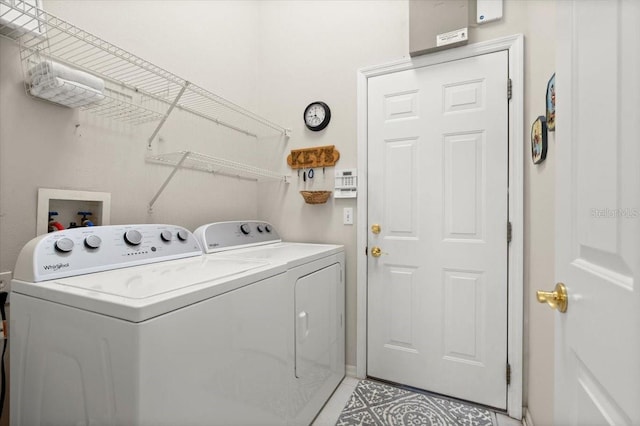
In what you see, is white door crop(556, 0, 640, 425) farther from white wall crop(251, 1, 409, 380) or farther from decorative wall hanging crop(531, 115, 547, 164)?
white wall crop(251, 1, 409, 380)

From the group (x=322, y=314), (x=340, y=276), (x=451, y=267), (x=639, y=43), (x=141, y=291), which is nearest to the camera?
(x=639, y=43)

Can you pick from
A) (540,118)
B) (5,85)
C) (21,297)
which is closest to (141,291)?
(21,297)

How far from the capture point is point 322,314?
5.82 feet

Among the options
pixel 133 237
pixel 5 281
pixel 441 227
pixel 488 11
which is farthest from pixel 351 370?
pixel 488 11

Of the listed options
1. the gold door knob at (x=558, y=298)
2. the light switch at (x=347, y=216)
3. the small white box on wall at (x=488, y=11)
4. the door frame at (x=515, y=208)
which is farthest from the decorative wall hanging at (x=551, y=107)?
the light switch at (x=347, y=216)

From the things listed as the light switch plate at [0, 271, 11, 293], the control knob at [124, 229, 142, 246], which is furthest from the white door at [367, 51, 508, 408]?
the light switch plate at [0, 271, 11, 293]

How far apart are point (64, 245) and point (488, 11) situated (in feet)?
8.10

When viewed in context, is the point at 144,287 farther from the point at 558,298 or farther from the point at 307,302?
the point at 558,298

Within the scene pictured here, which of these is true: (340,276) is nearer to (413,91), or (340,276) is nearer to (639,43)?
(413,91)

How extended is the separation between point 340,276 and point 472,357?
95 cm

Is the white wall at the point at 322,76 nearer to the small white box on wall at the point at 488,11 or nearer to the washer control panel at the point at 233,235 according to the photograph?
the washer control panel at the point at 233,235

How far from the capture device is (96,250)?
1.13 meters

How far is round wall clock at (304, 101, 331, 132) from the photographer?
2.26 metres

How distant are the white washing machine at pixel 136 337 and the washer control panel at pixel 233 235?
409 millimetres
